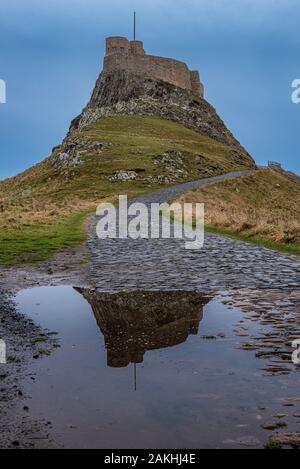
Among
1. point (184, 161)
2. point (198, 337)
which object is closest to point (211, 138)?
point (184, 161)

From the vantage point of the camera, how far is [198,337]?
7.76 meters

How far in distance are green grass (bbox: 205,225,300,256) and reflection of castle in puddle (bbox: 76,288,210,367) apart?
8509 millimetres

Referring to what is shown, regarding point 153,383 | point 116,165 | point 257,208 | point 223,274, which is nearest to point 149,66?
point 116,165

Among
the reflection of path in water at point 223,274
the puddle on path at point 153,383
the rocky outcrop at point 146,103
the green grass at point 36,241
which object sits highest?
the rocky outcrop at point 146,103

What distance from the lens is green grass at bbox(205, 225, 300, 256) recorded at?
60.8 ft

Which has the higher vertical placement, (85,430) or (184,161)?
(184,161)

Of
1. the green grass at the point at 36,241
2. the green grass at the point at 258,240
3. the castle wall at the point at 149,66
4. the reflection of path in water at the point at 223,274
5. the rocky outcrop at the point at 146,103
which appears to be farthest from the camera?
the castle wall at the point at 149,66

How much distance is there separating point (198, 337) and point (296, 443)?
10.9ft

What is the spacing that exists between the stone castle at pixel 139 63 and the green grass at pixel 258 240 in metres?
97.3

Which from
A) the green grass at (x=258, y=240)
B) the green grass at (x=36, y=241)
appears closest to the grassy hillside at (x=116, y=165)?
the green grass at (x=36, y=241)

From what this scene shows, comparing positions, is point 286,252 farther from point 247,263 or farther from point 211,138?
point 211,138

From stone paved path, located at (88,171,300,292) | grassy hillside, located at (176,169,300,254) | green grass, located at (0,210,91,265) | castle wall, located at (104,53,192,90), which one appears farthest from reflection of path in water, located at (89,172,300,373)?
castle wall, located at (104,53,192,90)

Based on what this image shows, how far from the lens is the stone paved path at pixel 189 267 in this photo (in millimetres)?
11898

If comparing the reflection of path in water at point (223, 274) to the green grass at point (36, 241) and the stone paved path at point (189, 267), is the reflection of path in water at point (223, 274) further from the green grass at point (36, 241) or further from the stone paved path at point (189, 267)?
the green grass at point (36, 241)
